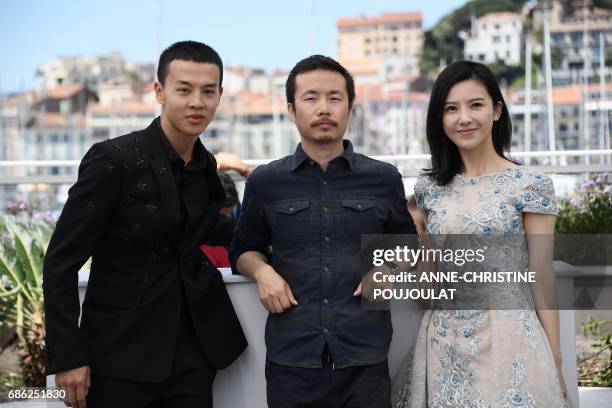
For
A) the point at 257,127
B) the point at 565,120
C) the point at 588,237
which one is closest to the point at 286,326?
the point at 588,237

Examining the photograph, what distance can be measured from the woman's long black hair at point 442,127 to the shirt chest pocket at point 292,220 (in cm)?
38

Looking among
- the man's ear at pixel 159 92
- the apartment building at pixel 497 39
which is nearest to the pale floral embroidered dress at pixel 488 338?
the man's ear at pixel 159 92

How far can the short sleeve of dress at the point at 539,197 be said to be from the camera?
1.85 meters

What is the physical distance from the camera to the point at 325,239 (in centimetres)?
187

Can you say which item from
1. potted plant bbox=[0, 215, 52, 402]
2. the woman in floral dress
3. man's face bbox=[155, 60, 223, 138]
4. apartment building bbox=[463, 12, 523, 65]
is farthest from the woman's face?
apartment building bbox=[463, 12, 523, 65]

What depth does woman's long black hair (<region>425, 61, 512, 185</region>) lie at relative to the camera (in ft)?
6.47

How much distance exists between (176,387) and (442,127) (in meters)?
0.96

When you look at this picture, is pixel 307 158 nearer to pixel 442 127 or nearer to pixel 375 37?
pixel 442 127

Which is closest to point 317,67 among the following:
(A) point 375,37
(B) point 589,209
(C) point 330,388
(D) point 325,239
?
(D) point 325,239

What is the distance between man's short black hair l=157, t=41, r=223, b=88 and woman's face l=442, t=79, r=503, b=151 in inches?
24.5

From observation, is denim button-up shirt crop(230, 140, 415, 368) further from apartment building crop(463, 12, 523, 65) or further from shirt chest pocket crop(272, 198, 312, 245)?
apartment building crop(463, 12, 523, 65)

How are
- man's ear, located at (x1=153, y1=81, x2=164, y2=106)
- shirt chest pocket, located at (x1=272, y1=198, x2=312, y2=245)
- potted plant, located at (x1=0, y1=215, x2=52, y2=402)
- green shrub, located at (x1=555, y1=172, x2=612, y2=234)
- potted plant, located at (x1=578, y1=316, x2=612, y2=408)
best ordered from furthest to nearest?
green shrub, located at (x1=555, y1=172, x2=612, y2=234) < potted plant, located at (x1=0, y1=215, x2=52, y2=402) < potted plant, located at (x1=578, y1=316, x2=612, y2=408) < man's ear, located at (x1=153, y1=81, x2=164, y2=106) < shirt chest pocket, located at (x1=272, y1=198, x2=312, y2=245)

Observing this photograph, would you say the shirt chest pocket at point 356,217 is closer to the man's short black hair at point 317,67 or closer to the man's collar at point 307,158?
the man's collar at point 307,158

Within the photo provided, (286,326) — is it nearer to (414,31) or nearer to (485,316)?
(485,316)
